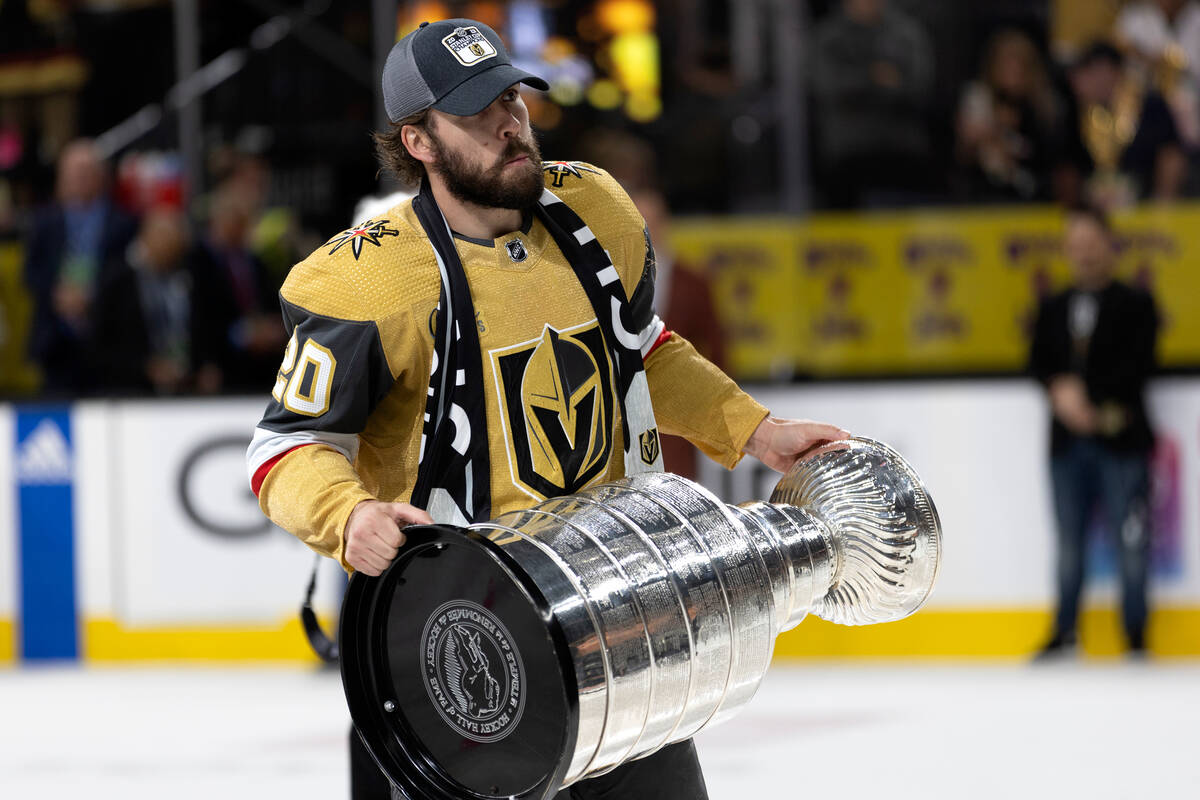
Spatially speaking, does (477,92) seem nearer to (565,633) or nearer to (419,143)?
(419,143)

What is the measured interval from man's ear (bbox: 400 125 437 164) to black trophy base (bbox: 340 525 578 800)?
0.60m

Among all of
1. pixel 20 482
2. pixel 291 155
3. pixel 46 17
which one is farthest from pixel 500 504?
pixel 46 17

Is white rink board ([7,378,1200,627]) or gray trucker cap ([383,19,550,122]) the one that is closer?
gray trucker cap ([383,19,550,122])

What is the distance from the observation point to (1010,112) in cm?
731

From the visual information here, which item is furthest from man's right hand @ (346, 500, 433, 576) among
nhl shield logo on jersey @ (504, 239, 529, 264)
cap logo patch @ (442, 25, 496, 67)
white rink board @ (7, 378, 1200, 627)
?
white rink board @ (7, 378, 1200, 627)

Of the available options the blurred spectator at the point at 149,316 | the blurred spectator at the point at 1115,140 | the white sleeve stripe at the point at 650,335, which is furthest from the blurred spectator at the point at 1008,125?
the white sleeve stripe at the point at 650,335

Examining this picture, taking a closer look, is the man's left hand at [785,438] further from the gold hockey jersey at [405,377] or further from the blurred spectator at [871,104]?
the blurred spectator at [871,104]

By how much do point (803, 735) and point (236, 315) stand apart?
3468mm

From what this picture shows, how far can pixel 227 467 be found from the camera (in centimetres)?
663

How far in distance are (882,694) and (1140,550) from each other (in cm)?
120

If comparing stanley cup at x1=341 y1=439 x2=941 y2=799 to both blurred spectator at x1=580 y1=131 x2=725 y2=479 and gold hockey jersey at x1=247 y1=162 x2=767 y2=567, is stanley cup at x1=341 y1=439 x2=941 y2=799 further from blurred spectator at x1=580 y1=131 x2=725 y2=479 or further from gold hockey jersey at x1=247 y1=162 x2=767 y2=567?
blurred spectator at x1=580 y1=131 x2=725 y2=479

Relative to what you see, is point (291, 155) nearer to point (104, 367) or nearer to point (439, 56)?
point (104, 367)

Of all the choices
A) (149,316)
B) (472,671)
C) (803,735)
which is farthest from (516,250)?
(149,316)

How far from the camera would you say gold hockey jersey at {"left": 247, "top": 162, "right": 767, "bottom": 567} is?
86.2 inches
